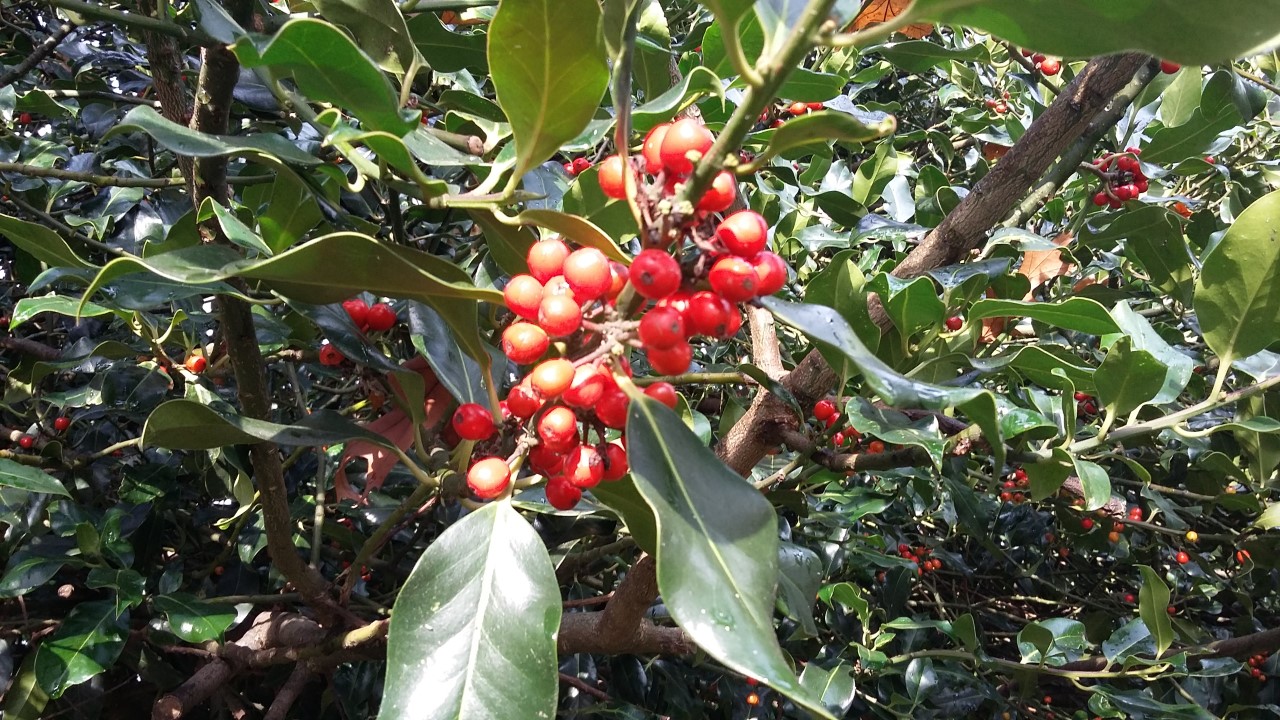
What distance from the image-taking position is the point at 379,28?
0.88 metres

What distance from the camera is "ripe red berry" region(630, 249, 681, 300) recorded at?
0.57 m

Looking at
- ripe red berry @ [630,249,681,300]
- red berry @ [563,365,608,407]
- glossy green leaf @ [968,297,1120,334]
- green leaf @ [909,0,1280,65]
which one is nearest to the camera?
green leaf @ [909,0,1280,65]

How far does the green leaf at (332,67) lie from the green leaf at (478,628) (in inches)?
15.9

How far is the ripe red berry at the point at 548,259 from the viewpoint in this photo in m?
0.70

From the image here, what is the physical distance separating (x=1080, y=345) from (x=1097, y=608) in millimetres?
1262

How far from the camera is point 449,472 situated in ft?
3.01

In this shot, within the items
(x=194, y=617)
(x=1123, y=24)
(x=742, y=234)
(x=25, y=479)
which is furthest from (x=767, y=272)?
(x=194, y=617)

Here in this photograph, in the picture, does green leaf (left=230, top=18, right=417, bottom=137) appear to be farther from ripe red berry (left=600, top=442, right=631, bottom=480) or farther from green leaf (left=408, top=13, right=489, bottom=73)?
green leaf (left=408, top=13, right=489, bottom=73)

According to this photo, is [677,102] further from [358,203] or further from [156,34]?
[358,203]

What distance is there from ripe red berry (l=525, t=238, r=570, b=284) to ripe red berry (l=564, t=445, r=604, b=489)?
0.16 m

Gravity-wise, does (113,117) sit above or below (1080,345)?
above

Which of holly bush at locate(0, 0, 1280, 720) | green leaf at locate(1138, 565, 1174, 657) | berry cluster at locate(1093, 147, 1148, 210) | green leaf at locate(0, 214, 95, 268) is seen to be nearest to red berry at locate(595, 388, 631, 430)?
holly bush at locate(0, 0, 1280, 720)

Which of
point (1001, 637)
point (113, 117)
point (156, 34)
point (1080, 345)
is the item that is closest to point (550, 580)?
point (156, 34)

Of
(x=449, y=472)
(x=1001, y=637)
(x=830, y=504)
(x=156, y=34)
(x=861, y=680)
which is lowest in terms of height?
(x=1001, y=637)
